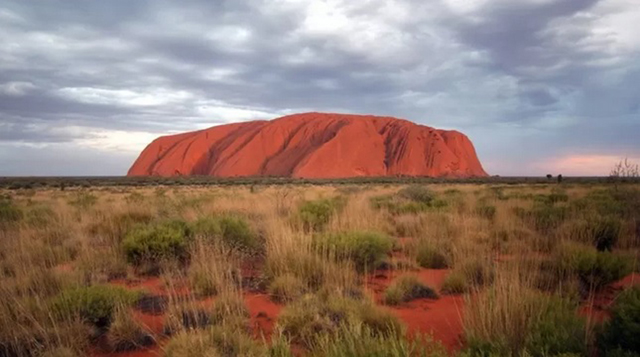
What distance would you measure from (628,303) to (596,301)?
2057 mm

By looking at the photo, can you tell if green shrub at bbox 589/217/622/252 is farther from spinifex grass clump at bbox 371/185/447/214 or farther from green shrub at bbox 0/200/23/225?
green shrub at bbox 0/200/23/225

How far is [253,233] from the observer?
794 centimetres

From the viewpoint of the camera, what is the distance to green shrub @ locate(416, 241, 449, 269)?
6.80 m

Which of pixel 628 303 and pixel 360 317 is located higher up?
pixel 628 303

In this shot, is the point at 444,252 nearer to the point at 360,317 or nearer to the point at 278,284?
the point at 278,284

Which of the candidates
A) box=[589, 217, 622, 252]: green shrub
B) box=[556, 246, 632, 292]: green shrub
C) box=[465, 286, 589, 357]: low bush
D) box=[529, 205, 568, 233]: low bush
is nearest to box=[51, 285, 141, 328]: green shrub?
box=[465, 286, 589, 357]: low bush

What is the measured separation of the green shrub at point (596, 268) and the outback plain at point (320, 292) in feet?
0.06

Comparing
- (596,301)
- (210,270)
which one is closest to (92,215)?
(210,270)

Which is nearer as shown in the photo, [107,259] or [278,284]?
[278,284]

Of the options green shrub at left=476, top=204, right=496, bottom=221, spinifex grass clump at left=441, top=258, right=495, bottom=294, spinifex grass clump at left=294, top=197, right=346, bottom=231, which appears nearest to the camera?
spinifex grass clump at left=441, top=258, right=495, bottom=294

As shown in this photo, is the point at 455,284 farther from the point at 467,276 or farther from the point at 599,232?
the point at 599,232

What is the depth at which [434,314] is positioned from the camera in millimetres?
4539

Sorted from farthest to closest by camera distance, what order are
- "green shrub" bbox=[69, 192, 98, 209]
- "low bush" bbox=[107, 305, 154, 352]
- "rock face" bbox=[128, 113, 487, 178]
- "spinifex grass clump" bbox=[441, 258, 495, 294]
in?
"rock face" bbox=[128, 113, 487, 178] → "green shrub" bbox=[69, 192, 98, 209] → "spinifex grass clump" bbox=[441, 258, 495, 294] → "low bush" bbox=[107, 305, 154, 352]

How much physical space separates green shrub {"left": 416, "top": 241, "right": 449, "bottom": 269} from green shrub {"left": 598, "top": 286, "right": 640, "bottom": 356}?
144 inches
